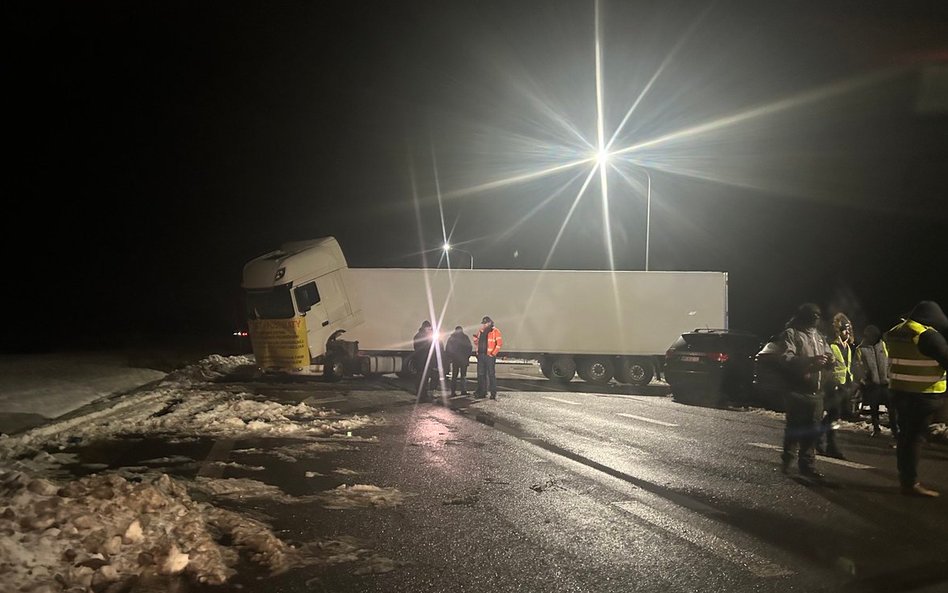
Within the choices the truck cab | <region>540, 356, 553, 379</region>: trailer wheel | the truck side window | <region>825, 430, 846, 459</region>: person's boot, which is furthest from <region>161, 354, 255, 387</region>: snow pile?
<region>825, 430, 846, 459</region>: person's boot

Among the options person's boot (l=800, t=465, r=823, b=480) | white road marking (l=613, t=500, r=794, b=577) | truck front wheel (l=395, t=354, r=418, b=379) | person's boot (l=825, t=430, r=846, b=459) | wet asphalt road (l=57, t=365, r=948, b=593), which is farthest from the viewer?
truck front wheel (l=395, t=354, r=418, b=379)

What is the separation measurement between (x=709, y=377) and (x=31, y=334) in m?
45.9

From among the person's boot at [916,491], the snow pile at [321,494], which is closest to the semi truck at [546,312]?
the snow pile at [321,494]

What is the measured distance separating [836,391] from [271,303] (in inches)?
638

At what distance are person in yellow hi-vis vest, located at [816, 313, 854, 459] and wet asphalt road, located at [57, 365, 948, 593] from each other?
40cm

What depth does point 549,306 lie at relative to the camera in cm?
2520

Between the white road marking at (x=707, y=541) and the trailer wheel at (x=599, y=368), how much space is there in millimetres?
17828

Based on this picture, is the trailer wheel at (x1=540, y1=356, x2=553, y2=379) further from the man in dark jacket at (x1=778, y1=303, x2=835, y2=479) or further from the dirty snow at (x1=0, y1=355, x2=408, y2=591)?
the man in dark jacket at (x1=778, y1=303, x2=835, y2=479)

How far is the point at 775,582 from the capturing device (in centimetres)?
515

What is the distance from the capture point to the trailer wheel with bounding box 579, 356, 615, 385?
25.0 m

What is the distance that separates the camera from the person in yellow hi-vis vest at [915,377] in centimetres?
732

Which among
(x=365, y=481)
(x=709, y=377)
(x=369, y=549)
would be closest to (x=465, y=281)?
(x=709, y=377)

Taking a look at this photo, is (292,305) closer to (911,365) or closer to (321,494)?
(321,494)

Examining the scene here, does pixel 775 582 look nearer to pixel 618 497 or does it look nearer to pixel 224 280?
pixel 618 497
